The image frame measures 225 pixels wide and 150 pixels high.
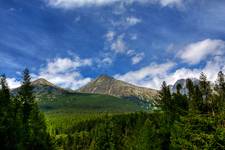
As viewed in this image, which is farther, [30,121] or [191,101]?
[30,121]

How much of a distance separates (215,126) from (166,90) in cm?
5563

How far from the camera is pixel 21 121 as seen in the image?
196 feet

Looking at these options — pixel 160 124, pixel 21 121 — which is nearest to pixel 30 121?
pixel 21 121

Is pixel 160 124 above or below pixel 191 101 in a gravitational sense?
below

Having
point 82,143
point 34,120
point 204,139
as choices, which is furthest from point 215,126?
point 82,143

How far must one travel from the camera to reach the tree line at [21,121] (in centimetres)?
4788

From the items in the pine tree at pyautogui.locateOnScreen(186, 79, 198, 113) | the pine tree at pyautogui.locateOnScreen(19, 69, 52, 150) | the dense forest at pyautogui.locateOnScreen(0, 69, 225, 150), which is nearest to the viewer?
the dense forest at pyautogui.locateOnScreen(0, 69, 225, 150)

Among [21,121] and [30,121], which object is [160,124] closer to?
[30,121]

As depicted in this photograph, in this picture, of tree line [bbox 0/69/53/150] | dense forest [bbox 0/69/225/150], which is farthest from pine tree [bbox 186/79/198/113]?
tree line [bbox 0/69/53/150]

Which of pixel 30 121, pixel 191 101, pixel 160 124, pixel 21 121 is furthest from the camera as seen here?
pixel 160 124

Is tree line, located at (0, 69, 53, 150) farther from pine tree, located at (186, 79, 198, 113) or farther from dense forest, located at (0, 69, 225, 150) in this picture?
pine tree, located at (186, 79, 198, 113)

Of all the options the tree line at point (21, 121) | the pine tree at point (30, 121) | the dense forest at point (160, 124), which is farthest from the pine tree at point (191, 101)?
the pine tree at point (30, 121)

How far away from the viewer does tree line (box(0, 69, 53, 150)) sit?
157 ft

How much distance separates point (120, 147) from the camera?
121 metres
